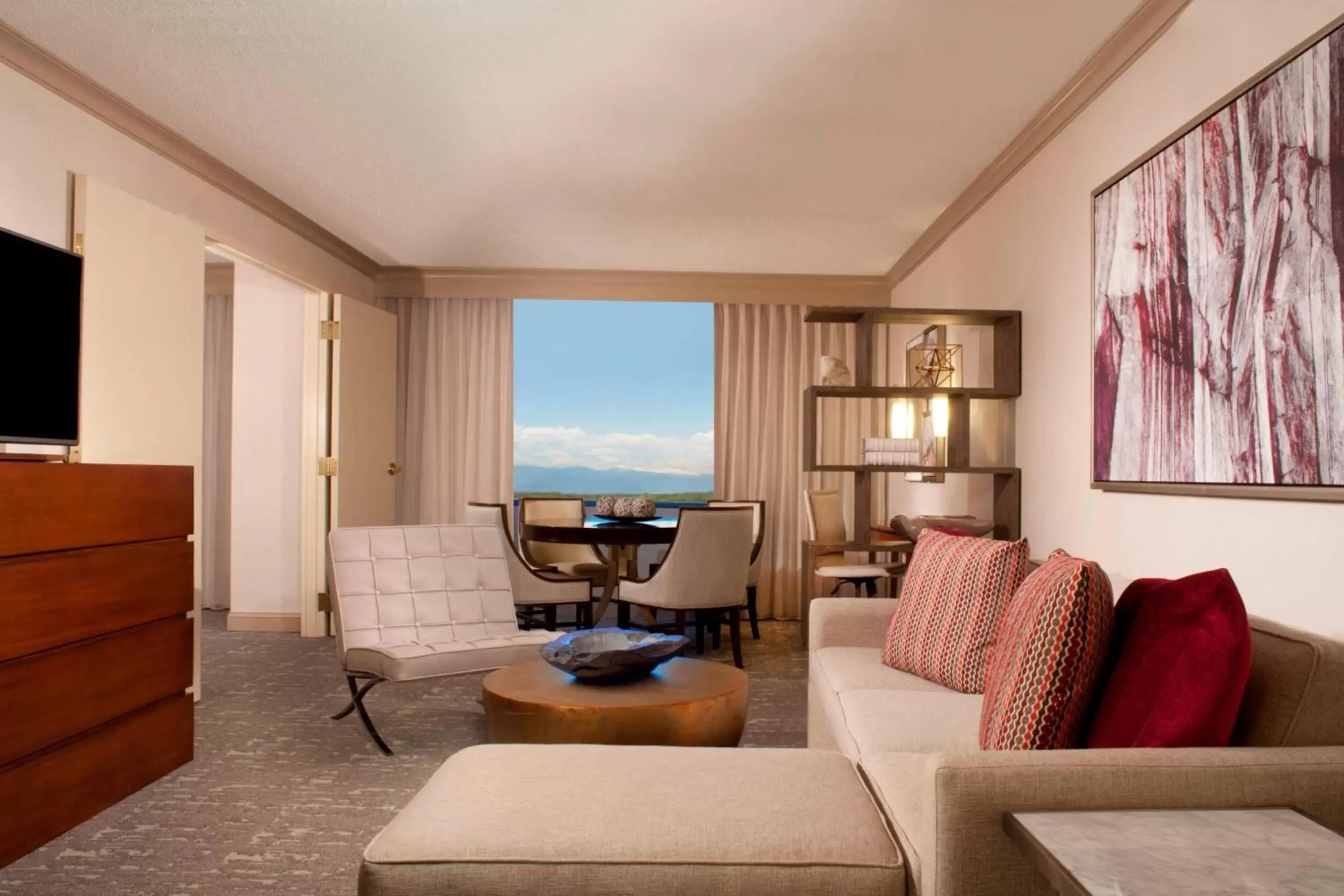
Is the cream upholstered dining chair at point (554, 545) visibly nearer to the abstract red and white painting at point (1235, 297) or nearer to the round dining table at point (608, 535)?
the round dining table at point (608, 535)

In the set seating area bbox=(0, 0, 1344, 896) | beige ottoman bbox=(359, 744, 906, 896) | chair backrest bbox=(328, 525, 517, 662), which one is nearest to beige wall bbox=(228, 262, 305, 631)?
seating area bbox=(0, 0, 1344, 896)

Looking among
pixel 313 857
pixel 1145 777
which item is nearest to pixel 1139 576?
pixel 1145 777

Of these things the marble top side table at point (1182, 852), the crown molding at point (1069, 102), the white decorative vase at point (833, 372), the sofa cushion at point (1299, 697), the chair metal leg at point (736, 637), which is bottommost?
the chair metal leg at point (736, 637)

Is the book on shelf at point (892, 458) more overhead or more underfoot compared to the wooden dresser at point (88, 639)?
more overhead

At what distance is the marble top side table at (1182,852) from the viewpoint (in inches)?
39.5

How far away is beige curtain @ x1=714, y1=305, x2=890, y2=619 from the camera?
22.0ft

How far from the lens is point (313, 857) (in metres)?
2.38

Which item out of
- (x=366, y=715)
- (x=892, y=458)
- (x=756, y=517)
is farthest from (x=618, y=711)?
(x=756, y=517)

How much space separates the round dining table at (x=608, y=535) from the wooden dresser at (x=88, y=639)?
204cm

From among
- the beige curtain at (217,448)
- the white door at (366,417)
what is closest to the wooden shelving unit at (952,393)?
the white door at (366,417)

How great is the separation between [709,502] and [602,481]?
11.4 ft

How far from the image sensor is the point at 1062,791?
1.29 meters

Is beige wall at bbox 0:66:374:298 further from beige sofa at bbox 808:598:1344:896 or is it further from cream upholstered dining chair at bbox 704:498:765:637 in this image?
beige sofa at bbox 808:598:1344:896

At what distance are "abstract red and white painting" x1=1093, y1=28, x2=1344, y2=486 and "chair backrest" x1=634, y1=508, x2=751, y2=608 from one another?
2.13m
